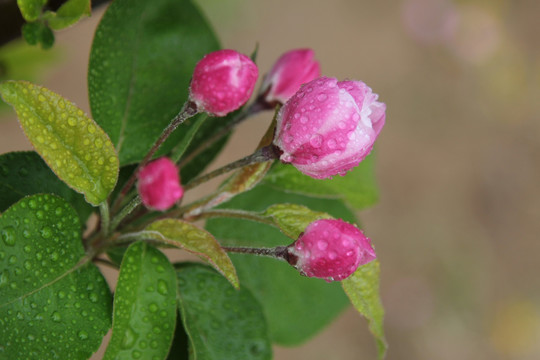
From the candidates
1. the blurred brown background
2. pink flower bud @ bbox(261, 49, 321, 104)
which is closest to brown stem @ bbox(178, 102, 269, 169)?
pink flower bud @ bbox(261, 49, 321, 104)

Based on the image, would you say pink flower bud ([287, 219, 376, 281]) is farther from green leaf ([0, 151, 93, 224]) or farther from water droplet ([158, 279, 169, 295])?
green leaf ([0, 151, 93, 224])

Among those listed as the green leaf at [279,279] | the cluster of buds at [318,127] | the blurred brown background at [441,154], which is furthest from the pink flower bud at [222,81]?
the blurred brown background at [441,154]

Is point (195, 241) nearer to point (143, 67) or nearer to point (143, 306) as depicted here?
point (143, 306)

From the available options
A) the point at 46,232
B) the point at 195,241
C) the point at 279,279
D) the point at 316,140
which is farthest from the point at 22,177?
the point at 279,279

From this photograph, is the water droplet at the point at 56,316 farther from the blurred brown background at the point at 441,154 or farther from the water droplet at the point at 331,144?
the blurred brown background at the point at 441,154

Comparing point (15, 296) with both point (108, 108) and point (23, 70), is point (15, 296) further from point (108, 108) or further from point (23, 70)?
point (23, 70)
